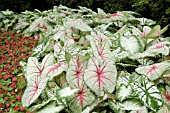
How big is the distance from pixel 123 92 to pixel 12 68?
1.46 metres

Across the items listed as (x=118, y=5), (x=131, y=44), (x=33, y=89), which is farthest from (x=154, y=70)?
(x=118, y=5)

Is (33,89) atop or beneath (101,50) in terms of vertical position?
beneath

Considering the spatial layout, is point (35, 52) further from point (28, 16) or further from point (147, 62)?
point (28, 16)

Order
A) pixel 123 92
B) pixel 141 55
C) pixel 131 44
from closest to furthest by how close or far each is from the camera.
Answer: pixel 123 92
pixel 141 55
pixel 131 44

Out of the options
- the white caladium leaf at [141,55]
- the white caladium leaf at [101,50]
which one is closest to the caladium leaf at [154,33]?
the white caladium leaf at [141,55]

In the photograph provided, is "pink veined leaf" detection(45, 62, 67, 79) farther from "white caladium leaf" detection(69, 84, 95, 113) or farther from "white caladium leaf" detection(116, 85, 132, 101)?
"white caladium leaf" detection(116, 85, 132, 101)

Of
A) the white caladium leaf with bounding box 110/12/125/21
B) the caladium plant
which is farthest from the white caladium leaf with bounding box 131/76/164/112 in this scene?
the white caladium leaf with bounding box 110/12/125/21

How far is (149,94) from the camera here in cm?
230

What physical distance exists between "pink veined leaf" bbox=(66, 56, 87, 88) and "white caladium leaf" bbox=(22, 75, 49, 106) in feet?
0.65

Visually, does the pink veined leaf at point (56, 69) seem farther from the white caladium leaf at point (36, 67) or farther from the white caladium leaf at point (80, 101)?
the white caladium leaf at point (80, 101)

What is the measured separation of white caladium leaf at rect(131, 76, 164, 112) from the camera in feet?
7.32

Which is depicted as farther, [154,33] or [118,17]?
[118,17]

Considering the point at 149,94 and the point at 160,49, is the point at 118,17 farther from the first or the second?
the point at 149,94

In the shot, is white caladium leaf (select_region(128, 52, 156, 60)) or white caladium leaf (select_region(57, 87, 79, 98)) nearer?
white caladium leaf (select_region(57, 87, 79, 98))
